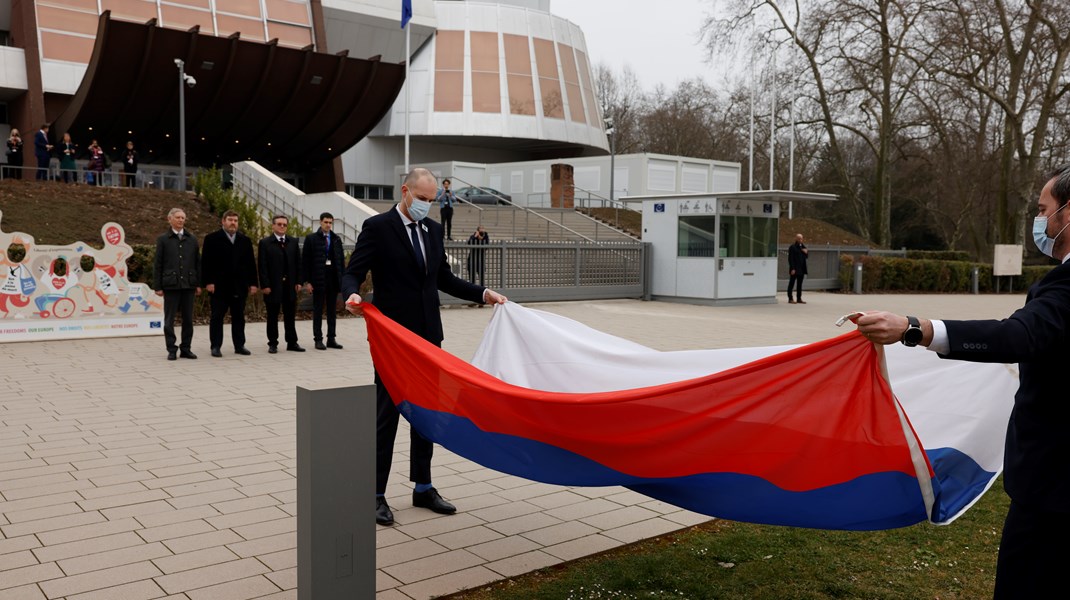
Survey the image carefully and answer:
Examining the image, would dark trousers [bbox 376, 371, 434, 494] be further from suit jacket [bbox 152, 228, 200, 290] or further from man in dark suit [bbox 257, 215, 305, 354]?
man in dark suit [bbox 257, 215, 305, 354]

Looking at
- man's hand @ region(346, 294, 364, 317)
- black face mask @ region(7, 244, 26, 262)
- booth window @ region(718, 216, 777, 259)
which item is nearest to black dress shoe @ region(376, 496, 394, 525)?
man's hand @ region(346, 294, 364, 317)

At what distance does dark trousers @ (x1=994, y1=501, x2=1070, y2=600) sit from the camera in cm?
268

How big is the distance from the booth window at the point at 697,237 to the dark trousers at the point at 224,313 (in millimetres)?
13830

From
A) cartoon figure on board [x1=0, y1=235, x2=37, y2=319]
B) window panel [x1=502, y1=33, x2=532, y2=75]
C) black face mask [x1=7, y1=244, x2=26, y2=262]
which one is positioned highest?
window panel [x1=502, y1=33, x2=532, y2=75]

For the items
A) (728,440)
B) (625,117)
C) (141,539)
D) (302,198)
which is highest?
(625,117)

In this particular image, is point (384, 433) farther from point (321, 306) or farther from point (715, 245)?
point (715, 245)

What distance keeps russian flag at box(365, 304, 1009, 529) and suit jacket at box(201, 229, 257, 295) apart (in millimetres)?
8383

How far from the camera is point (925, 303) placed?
27.2 m

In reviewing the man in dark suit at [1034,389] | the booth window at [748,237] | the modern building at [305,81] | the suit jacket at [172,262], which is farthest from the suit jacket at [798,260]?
the man in dark suit at [1034,389]

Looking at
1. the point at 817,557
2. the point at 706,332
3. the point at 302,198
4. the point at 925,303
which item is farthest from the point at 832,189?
the point at 817,557

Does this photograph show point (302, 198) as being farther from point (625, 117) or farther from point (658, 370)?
point (625, 117)

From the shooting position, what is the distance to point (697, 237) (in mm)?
23844

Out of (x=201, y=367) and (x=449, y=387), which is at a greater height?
(x=449, y=387)

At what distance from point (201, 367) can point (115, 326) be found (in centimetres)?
403
